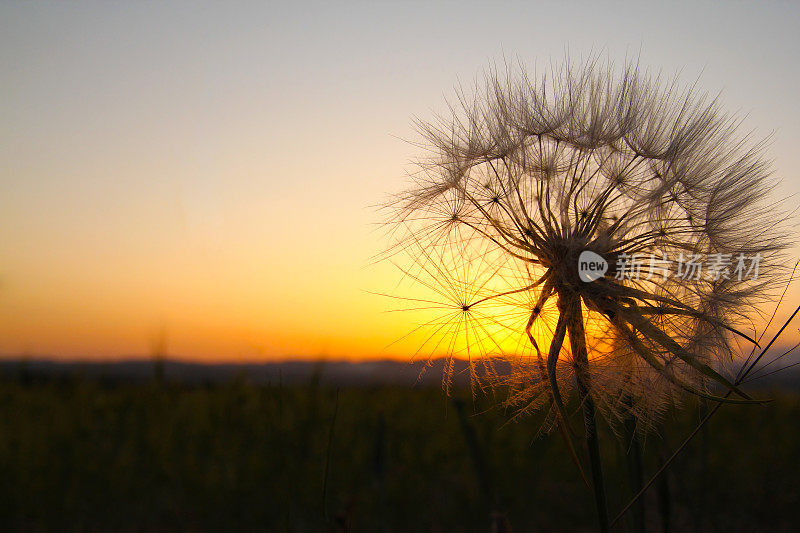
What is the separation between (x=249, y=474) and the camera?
4.54 metres

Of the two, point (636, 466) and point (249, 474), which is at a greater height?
point (636, 466)

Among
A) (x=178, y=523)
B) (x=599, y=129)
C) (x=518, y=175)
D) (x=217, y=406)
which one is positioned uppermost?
(x=599, y=129)

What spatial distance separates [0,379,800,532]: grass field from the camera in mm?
4043

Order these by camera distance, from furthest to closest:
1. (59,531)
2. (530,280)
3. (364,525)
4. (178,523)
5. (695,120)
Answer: (364,525) → (178,523) → (59,531) → (695,120) → (530,280)

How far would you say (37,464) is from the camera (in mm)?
4117

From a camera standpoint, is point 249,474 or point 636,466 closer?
point 636,466

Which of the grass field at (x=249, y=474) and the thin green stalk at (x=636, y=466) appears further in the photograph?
the grass field at (x=249, y=474)

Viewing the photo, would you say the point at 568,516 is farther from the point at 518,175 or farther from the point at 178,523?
the point at 518,175

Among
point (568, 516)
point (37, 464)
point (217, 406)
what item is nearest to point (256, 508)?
point (217, 406)

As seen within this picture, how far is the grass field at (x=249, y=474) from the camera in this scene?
4043mm

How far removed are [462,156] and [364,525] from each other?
11.7 feet

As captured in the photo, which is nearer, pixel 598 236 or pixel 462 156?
pixel 598 236

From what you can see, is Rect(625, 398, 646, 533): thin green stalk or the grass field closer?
Rect(625, 398, 646, 533): thin green stalk

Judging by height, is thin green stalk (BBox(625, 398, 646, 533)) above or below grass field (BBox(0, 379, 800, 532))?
above
